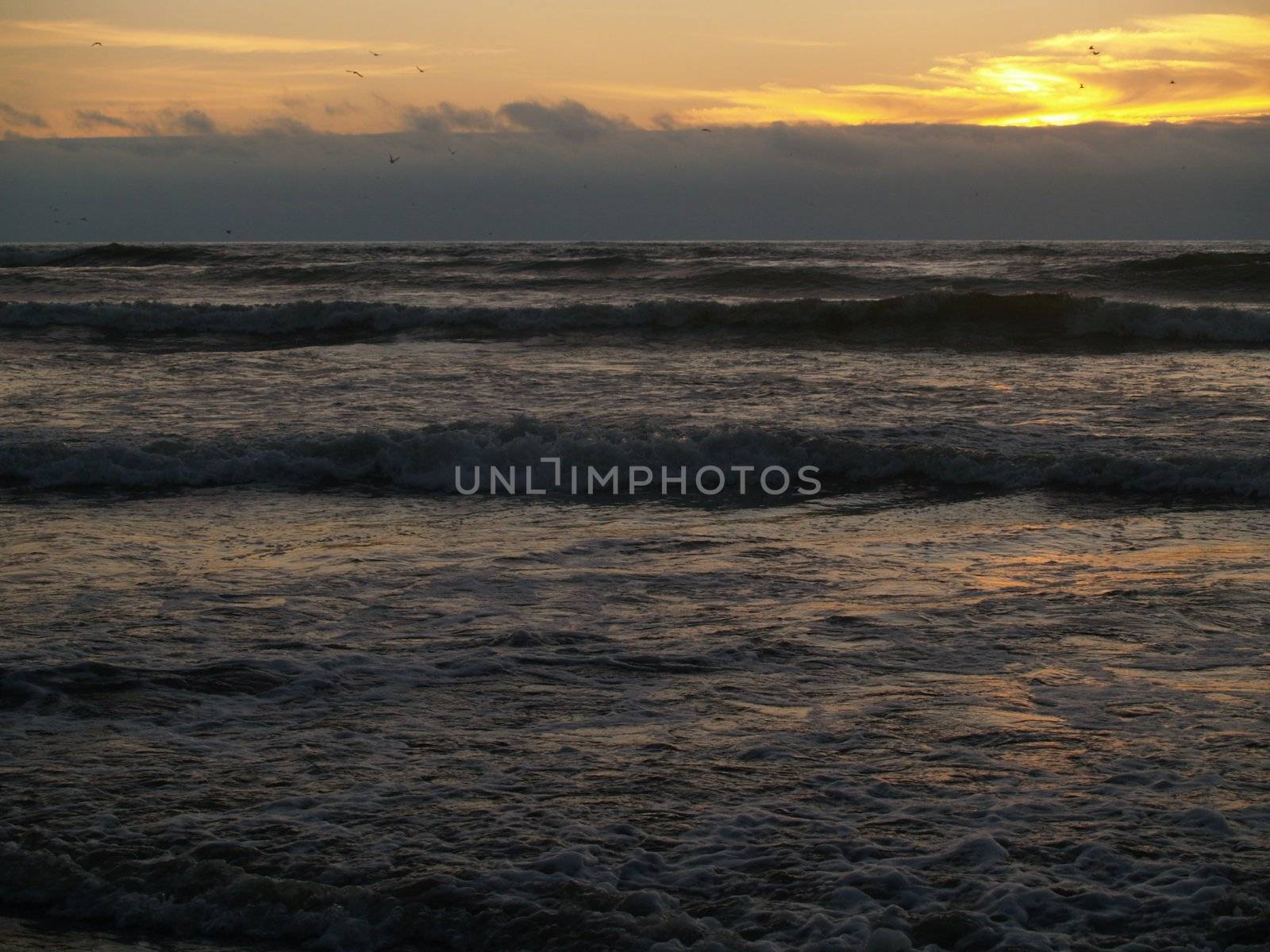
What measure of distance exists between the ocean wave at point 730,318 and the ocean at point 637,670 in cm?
630

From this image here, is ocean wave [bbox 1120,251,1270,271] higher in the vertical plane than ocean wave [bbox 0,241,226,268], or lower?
lower

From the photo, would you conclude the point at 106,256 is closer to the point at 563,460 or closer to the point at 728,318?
the point at 728,318

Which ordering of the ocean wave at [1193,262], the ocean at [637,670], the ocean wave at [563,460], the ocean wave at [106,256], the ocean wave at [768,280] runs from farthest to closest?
the ocean wave at [106,256] → the ocean wave at [1193,262] → the ocean wave at [768,280] → the ocean wave at [563,460] → the ocean at [637,670]

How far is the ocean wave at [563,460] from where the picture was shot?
8977mm

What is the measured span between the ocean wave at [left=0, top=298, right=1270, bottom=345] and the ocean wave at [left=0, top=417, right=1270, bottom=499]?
9.85 metres

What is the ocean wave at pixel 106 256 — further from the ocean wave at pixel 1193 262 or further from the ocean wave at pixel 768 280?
the ocean wave at pixel 1193 262

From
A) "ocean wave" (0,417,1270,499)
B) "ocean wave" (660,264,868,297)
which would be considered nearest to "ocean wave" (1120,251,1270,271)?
"ocean wave" (660,264,868,297)

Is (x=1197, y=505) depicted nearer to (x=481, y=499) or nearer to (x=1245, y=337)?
(x=481, y=499)

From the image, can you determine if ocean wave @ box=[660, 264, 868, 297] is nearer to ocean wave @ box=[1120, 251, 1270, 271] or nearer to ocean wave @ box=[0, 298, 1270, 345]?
ocean wave @ box=[0, 298, 1270, 345]

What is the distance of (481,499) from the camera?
29.0 ft

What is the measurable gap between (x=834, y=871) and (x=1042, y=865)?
589mm

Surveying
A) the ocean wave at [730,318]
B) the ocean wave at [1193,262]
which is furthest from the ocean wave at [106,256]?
the ocean wave at [1193,262]

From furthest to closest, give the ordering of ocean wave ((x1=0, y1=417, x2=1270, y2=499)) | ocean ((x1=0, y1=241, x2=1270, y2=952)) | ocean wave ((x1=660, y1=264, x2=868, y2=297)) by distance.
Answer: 1. ocean wave ((x1=660, y1=264, x2=868, y2=297))
2. ocean wave ((x1=0, y1=417, x2=1270, y2=499))
3. ocean ((x1=0, y1=241, x2=1270, y2=952))

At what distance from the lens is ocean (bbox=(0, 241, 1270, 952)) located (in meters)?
3.22
